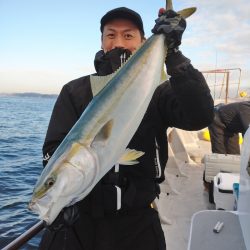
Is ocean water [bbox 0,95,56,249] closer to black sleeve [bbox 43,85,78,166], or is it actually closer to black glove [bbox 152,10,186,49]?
black sleeve [bbox 43,85,78,166]

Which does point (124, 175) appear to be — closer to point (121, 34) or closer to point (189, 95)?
point (189, 95)

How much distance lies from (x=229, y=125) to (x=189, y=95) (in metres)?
6.24

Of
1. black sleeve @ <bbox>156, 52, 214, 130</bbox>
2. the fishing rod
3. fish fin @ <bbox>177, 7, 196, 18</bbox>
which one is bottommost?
the fishing rod

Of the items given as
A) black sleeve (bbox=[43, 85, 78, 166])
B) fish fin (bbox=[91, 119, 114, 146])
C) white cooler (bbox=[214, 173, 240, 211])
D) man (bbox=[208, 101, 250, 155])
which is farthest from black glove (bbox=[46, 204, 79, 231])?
man (bbox=[208, 101, 250, 155])

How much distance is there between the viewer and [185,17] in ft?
8.25

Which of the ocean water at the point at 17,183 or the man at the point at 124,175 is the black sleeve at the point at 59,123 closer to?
the man at the point at 124,175

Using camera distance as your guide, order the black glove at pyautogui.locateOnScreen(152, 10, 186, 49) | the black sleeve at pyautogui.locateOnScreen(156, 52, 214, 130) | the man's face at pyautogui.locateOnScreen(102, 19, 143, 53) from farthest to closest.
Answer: the man's face at pyautogui.locateOnScreen(102, 19, 143, 53) → the black sleeve at pyautogui.locateOnScreen(156, 52, 214, 130) → the black glove at pyautogui.locateOnScreen(152, 10, 186, 49)

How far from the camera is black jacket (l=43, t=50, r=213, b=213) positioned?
268 cm

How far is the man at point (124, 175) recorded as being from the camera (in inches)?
107

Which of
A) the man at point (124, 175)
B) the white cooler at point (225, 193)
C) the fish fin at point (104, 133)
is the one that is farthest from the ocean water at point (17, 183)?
the fish fin at point (104, 133)

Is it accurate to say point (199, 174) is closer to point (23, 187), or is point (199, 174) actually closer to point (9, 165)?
point (23, 187)

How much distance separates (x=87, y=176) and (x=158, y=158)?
3.61 feet

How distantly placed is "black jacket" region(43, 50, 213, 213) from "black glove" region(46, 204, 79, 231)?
310mm

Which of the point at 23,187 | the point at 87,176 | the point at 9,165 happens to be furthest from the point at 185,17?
the point at 9,165
